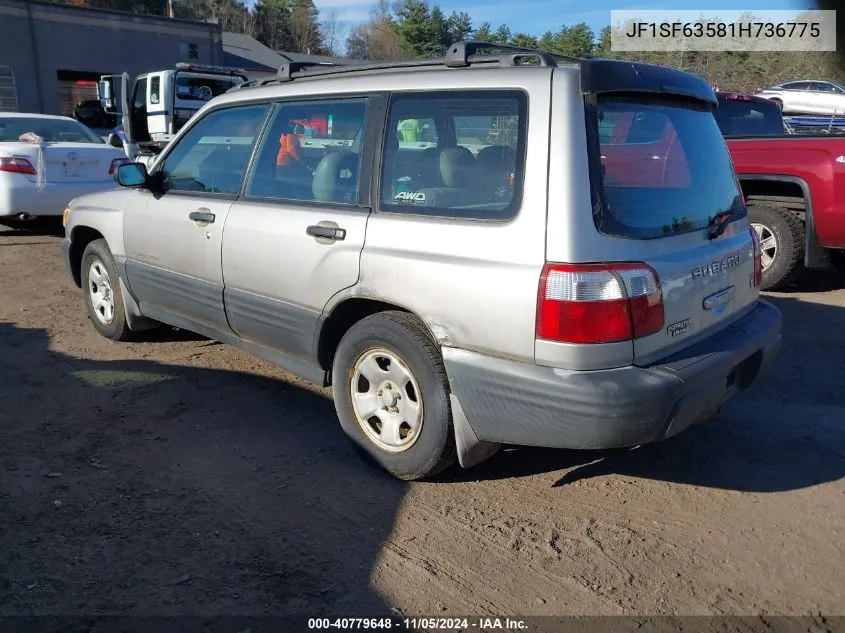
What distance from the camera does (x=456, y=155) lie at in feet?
11.1

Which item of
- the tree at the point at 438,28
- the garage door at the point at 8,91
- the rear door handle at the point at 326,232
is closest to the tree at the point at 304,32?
the tree at the point at 438,28

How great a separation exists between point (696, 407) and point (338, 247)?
1.74 meters

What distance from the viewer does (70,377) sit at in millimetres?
4914

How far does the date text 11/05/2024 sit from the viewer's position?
263cm

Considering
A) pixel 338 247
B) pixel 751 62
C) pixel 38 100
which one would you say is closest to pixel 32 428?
pixel 338 247

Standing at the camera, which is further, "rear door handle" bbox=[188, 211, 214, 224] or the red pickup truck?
the red pickup truck

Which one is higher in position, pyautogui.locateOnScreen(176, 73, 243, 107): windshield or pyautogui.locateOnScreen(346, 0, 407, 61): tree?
pyautogui.locateOnScreen(346, 0, 407, 61): tree

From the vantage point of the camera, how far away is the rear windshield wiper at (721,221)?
344 cm

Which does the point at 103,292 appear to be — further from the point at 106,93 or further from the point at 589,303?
the point at 106,93

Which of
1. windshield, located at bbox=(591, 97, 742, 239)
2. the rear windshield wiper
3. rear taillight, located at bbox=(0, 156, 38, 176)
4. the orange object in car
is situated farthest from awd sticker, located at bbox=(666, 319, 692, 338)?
rear taillight, located at bbox=(0, 156, 38, 176)

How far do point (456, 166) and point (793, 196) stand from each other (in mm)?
4851

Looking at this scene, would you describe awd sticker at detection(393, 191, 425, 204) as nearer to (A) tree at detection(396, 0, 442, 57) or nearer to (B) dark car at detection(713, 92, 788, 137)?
(B) dark car at detection(713, 92, 788, 137)

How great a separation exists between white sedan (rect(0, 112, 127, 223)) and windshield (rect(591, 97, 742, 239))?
21.8 ft

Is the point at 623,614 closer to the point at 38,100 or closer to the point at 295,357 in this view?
the point at 295,357
